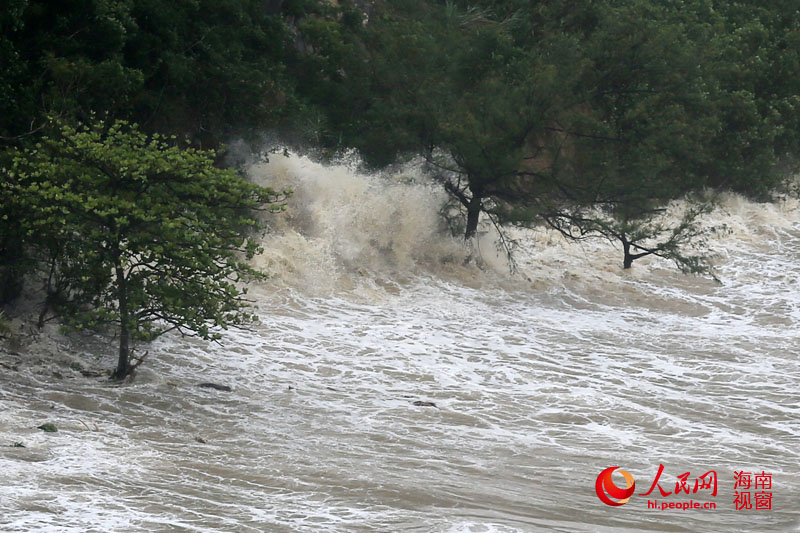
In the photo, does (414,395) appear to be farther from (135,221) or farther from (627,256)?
(627,256)

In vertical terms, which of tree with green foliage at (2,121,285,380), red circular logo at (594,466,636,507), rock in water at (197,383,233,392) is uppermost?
tree with green foliage at (2,121,285,380)

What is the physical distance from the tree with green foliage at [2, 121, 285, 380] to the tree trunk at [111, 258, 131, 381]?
0.05 feet

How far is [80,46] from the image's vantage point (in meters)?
19.5

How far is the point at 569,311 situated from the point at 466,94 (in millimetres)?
6216

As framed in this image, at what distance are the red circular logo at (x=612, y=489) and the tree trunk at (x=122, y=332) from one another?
6244 millimetres

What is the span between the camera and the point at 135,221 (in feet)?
43.8

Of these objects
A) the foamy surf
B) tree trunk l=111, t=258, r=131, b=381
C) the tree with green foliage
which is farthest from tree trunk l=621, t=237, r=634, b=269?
tree trunk l=111, t=258, r=131, b=381

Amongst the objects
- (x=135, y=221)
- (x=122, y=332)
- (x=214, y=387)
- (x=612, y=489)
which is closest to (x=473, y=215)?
(x=214, y=387)

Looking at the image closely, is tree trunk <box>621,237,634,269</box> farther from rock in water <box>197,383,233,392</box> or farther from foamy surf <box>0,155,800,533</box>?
rock in water <box>197,383,233,392</box>

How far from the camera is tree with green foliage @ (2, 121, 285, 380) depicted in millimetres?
13086

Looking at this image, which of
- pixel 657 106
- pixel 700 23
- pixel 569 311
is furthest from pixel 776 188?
pixel 569 311

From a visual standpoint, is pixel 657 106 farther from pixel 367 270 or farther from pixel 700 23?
pixel 367 270

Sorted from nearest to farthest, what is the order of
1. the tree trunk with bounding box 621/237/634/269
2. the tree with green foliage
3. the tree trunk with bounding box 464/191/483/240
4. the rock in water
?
the tree with green foliage, the rock in water, the tree trunk with bounding box 464/191/483/240, the tree trunk with bounding box 621/237/634/269

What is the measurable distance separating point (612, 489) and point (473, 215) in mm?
14725
